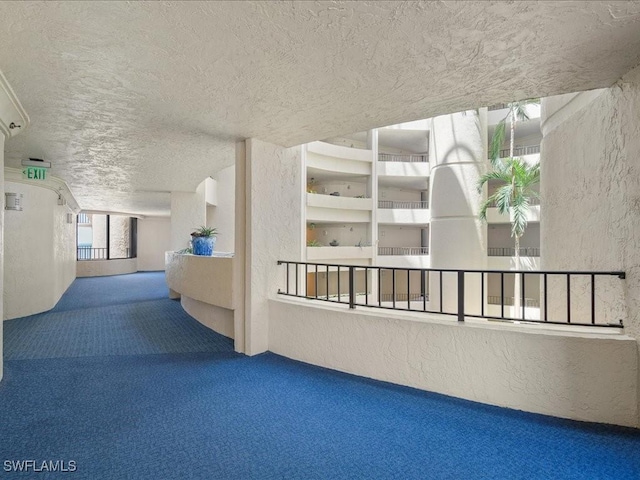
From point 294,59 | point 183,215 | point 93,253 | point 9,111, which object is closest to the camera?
point 294,59

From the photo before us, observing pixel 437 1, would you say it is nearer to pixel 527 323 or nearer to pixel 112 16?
pixel 112 16

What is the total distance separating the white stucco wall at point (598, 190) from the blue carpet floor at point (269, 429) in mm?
968

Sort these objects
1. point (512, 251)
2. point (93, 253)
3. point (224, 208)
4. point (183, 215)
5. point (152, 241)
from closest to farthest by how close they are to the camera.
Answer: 1. point (183, 215)
2. point (224, 208)
3. point (512, 251)
4. point (152, 241)
5. point (93, 253)

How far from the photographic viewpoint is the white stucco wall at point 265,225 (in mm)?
3596

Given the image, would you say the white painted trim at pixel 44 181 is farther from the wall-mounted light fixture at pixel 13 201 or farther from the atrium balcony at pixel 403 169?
the atrium balcony at pixel 403 169

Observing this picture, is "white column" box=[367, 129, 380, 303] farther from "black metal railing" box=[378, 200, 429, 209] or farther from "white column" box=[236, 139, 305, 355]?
"white column" box=[236, 139, 305, 355]

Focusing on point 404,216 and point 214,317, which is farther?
point 404,216

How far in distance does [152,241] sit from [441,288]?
1477 cm

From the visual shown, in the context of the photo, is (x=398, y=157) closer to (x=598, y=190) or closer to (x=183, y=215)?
(x=183, y=215)

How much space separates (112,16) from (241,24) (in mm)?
640

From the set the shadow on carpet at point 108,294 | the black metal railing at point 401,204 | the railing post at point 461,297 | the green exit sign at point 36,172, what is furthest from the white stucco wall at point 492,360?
the black metal railing at point 401,204

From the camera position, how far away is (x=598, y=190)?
2445 millimetres

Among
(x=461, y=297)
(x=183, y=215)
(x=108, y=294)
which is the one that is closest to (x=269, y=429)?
(x=461, y=297)

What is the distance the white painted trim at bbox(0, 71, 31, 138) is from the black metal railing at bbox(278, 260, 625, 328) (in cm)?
269
